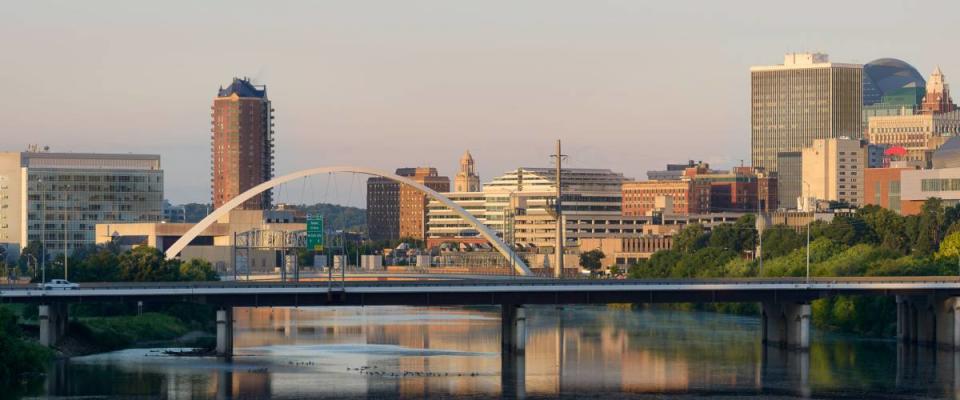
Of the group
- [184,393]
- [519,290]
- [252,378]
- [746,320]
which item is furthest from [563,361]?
[746,320]

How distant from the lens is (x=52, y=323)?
122 metres

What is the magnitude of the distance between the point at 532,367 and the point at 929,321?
31.7 meters

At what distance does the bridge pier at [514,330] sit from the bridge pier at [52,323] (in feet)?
87.2

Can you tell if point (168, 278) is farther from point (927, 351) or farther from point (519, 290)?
point (927, 351)

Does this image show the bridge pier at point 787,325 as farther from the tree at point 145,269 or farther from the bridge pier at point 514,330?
the tree at point 145,269

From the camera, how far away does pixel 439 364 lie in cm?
11862

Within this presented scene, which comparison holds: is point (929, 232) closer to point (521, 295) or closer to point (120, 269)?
point (120, 269)

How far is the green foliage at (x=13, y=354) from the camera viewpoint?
105 metres

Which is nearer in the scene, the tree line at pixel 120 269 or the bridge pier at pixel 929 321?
the bridge pier at pixel 929 321

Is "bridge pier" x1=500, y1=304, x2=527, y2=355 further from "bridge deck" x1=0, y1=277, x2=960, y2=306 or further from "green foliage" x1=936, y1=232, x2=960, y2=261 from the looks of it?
"green foliage" x1=936, y1=232, x2=960, y2=261

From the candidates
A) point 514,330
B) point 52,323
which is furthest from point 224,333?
point 514,330

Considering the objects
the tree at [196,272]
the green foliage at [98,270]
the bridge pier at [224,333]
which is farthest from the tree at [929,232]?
the bridge pier at [224,333]

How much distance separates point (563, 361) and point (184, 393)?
29.0 metres

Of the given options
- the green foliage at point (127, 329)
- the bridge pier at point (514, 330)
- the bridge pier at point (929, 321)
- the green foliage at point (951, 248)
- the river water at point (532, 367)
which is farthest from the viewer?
the green foliage at point (951, 248)
